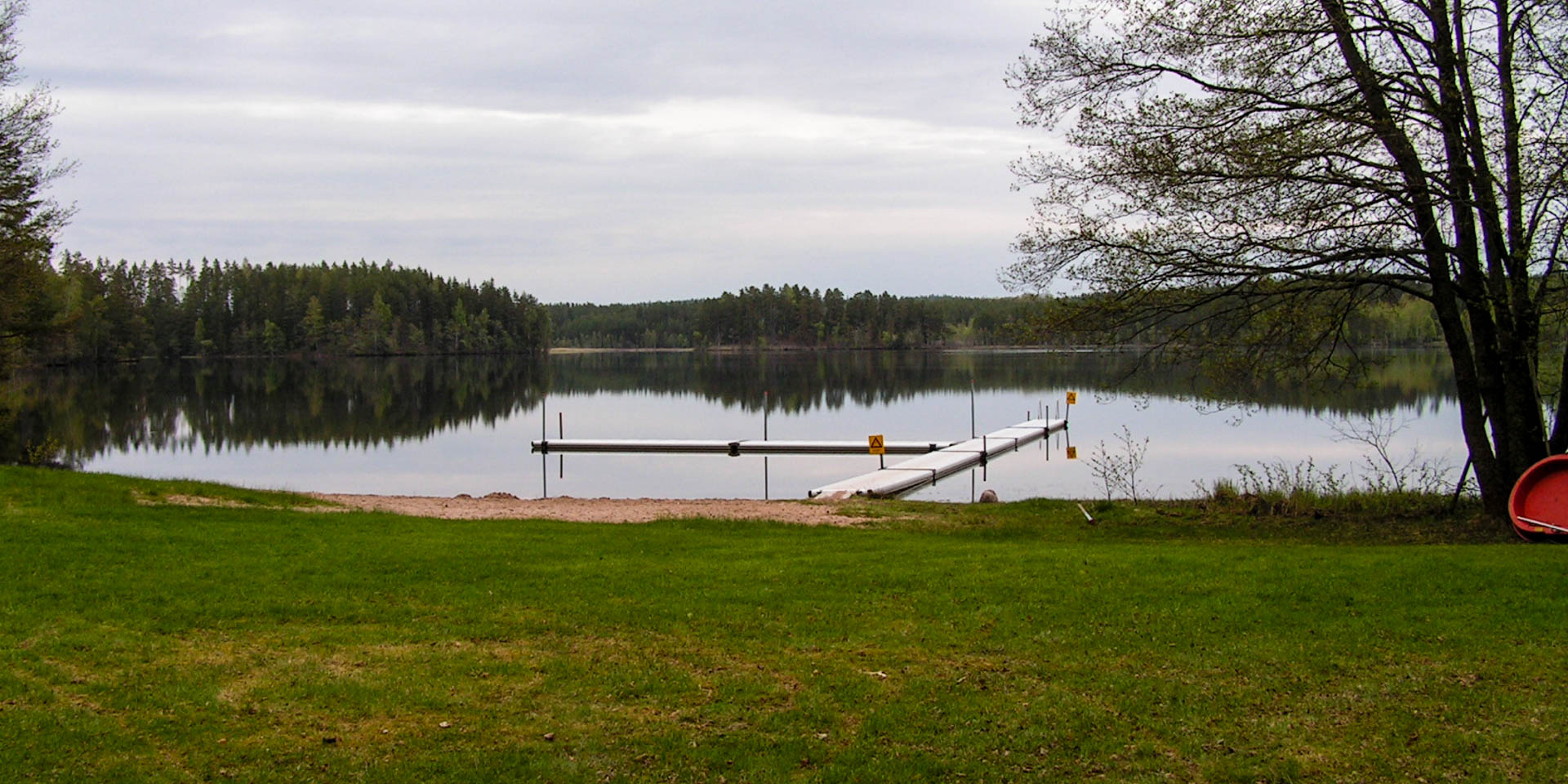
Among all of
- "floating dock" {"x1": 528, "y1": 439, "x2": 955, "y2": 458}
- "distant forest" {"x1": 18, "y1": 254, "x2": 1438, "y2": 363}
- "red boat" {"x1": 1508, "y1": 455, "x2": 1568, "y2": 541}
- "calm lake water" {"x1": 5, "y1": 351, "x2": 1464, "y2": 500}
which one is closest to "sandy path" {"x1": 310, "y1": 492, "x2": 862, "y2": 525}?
"calm lake water" {"x1": 5, "y1": 351, "x2": 1464, "y2": 500}

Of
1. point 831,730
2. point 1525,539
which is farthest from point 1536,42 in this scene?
point 831,730

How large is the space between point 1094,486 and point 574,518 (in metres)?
14.1

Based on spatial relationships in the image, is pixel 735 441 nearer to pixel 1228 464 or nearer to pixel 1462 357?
pixel 1228 464

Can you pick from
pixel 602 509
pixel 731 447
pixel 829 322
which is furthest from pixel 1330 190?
pixel 829 322

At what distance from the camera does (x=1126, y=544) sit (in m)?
11.6

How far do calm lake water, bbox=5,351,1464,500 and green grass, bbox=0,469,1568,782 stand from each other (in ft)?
18.8

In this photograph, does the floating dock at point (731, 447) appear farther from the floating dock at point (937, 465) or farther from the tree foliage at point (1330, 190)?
the tree foliage at point (1330, 190)

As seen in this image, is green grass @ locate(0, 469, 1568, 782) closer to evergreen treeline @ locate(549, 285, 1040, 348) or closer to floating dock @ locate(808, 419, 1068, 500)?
floating dock @ locate(808, 419, 1068, 500)

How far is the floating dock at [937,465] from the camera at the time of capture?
23463 mm

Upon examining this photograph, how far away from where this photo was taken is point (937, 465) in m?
29.0

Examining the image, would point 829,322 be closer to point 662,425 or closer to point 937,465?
point 662,425

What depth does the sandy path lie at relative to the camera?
15828 millimetres

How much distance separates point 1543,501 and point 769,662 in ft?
29.1

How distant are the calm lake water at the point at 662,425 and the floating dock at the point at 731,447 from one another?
0.88 meters
